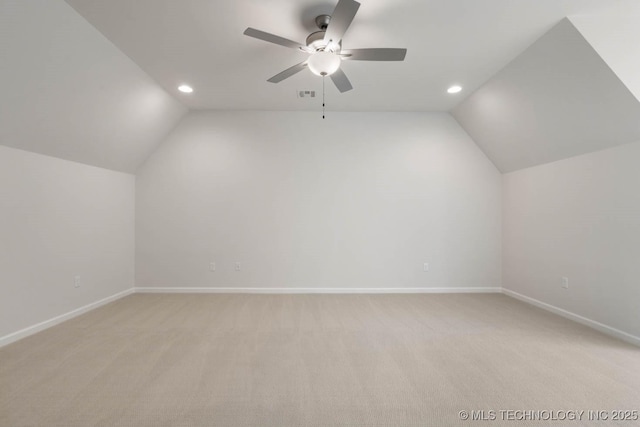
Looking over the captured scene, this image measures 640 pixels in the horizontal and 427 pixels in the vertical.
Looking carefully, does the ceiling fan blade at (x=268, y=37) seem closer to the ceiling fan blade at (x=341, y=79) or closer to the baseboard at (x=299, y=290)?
the ceiling fan blade at (x=341, y=79)

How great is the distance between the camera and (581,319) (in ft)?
10.7

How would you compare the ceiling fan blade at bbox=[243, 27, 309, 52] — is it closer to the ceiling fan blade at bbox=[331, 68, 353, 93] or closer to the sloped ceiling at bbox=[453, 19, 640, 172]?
the ceiling fan blade at bbox=[331, 68, 353, 93]

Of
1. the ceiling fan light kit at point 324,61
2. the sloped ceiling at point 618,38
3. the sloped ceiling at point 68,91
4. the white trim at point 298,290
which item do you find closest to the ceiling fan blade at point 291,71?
the ceiling fan light kit at point 324,61

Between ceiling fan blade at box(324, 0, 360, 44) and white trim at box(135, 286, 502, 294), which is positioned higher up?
ceiling fan blade at box(324, 0, 360, 44)

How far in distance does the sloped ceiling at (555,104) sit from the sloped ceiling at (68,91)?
395 centimetres

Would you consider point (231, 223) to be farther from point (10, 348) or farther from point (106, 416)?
point (106, 416)

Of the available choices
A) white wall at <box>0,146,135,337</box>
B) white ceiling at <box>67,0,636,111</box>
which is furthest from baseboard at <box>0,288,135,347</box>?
white ceiling at <box>67,0,636,111</box>

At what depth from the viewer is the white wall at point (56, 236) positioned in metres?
2.75

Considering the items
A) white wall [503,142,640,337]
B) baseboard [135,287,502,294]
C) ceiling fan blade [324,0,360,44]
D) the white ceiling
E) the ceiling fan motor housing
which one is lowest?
baseboard [135,287,502,294]

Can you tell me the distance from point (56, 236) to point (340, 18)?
142 inches

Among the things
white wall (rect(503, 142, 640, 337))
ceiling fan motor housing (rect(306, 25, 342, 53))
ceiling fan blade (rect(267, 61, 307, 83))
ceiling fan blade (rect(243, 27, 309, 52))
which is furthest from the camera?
white wall (rect(503, 142, 640, 337))

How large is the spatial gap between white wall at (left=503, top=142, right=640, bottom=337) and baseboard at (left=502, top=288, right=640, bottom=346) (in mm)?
43

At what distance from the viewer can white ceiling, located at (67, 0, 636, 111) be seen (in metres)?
2.25

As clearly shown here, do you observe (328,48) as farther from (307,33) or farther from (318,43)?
(307,33)
